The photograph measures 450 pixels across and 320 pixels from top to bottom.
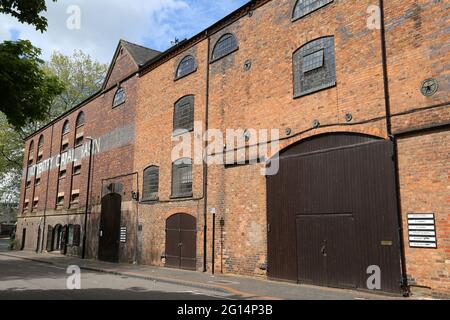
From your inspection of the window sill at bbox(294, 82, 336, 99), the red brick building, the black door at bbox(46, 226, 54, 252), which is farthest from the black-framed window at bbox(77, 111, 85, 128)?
the window sill at bbox(294, 82, 336, 99)

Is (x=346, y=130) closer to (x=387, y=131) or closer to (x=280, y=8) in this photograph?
(x=387, y=131)

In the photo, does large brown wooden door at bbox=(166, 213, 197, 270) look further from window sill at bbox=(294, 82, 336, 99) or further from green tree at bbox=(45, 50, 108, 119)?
green tree at bbox=(45, 50, 108, 119)

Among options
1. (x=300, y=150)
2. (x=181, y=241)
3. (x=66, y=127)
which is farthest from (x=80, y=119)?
(x=300, y=150)

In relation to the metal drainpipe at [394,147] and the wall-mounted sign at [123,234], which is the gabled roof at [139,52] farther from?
the metal drainpipe at [394,147]

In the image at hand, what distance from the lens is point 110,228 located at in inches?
843

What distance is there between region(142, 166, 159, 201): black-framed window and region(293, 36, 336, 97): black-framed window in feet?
28.5

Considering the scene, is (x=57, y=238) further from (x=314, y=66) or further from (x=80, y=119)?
(x=314, y=66)

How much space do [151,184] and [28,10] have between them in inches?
446

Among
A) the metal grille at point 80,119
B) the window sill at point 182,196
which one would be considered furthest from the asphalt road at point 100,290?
the metal grille at point 80,119

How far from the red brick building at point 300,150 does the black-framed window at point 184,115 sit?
0.26ft

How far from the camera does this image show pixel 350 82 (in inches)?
440

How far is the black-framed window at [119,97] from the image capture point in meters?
22.4

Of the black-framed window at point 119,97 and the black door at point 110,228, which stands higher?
the black-framed window at point 119,97

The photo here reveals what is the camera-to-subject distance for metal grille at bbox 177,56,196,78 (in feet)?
57.5
